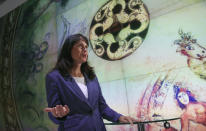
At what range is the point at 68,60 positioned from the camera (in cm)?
215

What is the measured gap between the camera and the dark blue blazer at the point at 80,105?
73.5 inches

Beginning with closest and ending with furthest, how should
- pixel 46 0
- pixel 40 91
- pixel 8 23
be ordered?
pixel 40 91 → pixel 46 0 → pixel 8 23

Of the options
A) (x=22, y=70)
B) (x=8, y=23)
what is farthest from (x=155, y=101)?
(x=8, y=23)

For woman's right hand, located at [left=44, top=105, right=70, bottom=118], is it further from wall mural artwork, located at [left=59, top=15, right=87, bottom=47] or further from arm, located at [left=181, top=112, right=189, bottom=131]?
arm, located at [left=181, top=112, right=189, bottom=131]

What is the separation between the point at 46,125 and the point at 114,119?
0.82m

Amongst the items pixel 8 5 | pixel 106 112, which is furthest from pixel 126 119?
pixel 8 5

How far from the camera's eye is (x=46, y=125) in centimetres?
234

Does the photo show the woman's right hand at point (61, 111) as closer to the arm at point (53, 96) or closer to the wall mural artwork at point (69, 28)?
the arm at point (53, 96)

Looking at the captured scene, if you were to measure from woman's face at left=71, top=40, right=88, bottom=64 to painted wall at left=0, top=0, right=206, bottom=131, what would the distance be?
6 centimetres

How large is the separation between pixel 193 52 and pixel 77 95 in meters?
0.98

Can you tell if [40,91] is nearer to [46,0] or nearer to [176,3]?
[46,0]

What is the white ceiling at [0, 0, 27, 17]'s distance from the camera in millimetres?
3154

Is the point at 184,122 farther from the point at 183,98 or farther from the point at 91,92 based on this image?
the point at 91,92

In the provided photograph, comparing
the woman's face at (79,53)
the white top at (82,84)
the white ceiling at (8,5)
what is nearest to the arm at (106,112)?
the white top at (82,84)
